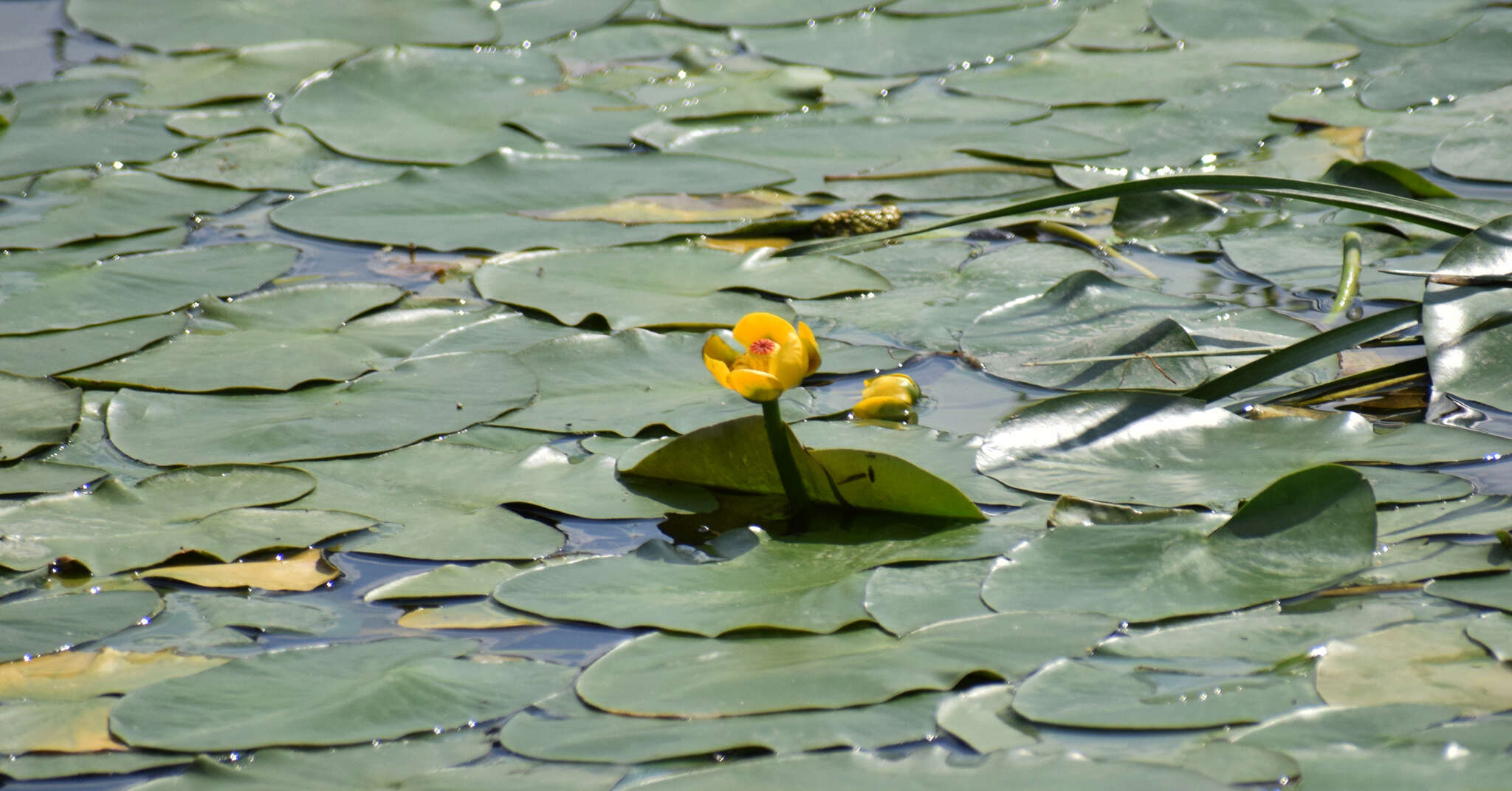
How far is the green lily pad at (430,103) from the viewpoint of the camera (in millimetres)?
2904

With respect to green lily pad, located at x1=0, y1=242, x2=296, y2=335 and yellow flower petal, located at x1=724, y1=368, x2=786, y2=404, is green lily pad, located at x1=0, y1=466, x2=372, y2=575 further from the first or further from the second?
green lily pad, located at x1=0, y1=242, x2=296, y2=335

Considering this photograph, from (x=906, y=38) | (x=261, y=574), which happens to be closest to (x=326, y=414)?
(x=261, y=574)

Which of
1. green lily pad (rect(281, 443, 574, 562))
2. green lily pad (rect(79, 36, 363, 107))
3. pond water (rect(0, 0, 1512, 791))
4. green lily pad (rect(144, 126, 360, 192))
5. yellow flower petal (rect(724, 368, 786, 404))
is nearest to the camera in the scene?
pond water (rect(0, 0, 1512, 791))

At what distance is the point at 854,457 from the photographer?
1530 mm

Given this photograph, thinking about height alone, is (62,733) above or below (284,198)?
below

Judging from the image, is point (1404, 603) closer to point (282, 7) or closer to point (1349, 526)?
point (1349, 526)

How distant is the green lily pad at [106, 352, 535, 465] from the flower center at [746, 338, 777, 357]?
0.51 metres

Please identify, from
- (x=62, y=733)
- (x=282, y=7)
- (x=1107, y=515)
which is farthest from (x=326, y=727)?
(x=282, y=7)

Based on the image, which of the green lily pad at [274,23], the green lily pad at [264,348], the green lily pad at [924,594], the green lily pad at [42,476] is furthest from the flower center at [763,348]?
the green lily pad at [274,23]

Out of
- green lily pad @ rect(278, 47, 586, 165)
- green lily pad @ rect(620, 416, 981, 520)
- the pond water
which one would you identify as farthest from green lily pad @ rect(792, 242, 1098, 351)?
green lily pad @ rect(278, 47, 586, 165)

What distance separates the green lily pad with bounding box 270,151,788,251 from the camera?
8.10 feet

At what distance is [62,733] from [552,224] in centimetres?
144

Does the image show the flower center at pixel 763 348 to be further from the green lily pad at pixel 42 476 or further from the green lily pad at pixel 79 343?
the green lily pad at pixel 79 343

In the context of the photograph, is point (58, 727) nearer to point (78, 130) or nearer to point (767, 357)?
point (767, 357)
